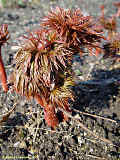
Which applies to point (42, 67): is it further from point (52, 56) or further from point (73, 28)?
point (73, 28)

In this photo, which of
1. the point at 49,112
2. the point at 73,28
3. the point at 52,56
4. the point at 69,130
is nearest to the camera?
the point at 52,56

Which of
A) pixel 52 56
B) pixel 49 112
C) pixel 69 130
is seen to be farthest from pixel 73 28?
pixel 69 130

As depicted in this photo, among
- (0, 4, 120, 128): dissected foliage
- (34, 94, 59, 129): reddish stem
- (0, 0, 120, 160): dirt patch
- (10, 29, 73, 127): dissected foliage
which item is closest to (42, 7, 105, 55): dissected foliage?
(0, 4, 120, 128): dissected foliage

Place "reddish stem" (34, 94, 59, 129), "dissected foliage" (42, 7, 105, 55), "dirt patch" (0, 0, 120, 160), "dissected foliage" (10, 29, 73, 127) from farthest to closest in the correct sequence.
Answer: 1. "dirt patch" (0, 0, 120, 160)
2. "reddish stem" (34, 94, 59, 129)
3. "dissected foliage" (42, 7, 105, 55)
4. "dissected foliage" (10, 29, 73, 127)

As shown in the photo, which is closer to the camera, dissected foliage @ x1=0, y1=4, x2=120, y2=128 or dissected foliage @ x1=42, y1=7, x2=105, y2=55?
dissected foliage @ x1=0, y1=4, x2=120, y2=128

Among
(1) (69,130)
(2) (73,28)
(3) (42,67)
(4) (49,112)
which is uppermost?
(2) (73,28)

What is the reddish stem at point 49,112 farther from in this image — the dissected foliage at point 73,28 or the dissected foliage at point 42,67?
the dissected foliage at point 73,28

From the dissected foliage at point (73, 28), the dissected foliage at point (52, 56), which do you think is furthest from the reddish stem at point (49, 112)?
the dissected foliage at point (73, 28)

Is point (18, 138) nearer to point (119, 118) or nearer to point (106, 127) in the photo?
point (106, 127)

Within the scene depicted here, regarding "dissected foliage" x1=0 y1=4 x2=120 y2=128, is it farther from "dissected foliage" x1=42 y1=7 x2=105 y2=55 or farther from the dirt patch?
the dirt patch

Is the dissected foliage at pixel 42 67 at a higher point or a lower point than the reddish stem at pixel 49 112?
higher

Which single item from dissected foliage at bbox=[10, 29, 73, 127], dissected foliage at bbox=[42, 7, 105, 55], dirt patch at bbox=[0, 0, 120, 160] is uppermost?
dissected foliage at bbox=[42, 7, 105, 55]
